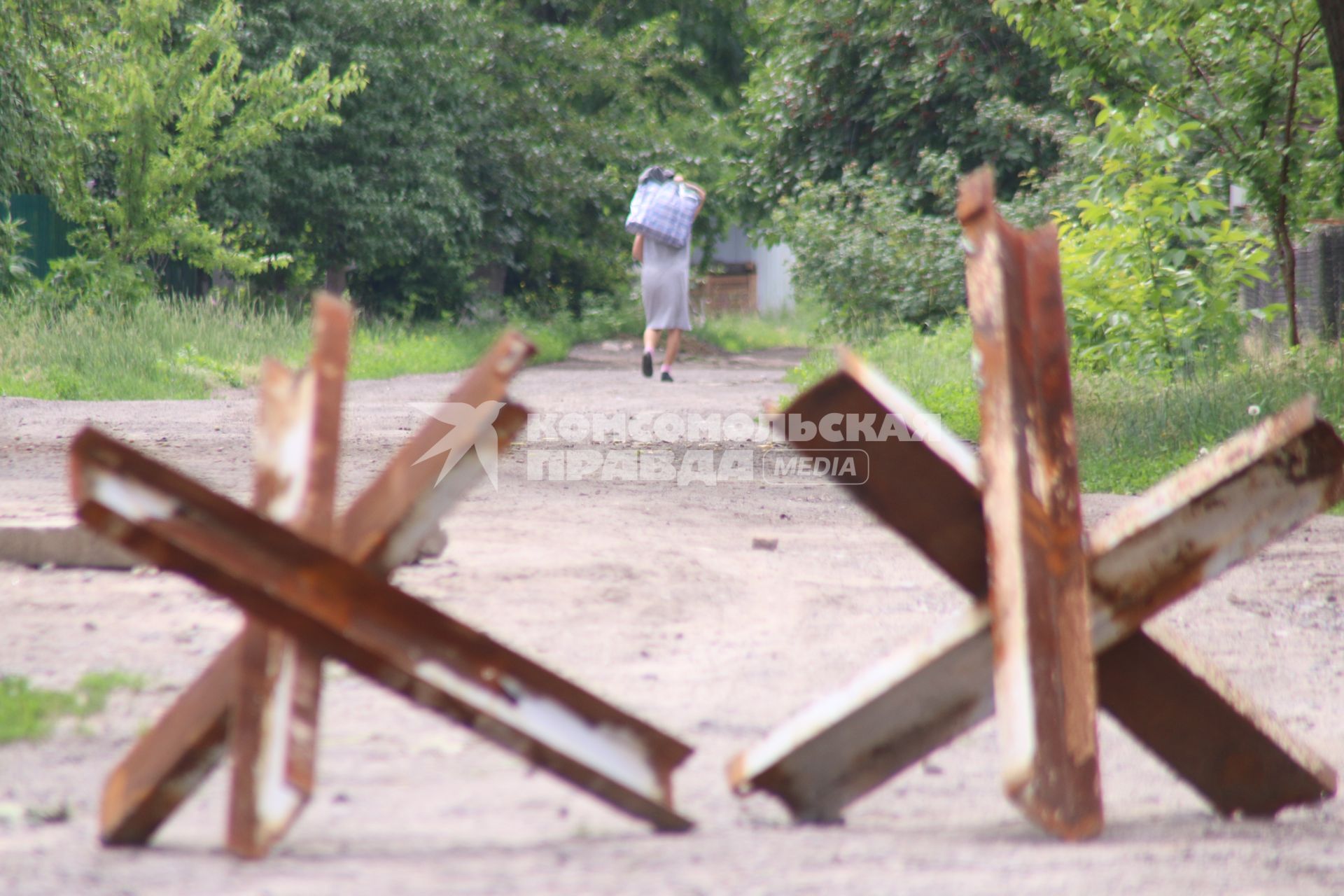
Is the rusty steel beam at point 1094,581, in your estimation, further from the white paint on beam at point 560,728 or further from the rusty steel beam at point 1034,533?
the white paint on beam at point 560,728

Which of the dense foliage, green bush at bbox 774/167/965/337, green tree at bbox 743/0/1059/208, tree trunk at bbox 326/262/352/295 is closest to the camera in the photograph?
green bush at bbox 774/167/965/337

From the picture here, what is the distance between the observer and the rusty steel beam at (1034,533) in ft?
5.98

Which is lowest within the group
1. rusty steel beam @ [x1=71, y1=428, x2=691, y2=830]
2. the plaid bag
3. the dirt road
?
the dirt road

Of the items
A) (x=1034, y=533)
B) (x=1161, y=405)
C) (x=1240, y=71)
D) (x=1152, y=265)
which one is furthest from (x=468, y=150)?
(x=1034, y=533)

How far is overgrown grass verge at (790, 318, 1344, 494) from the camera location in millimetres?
6398

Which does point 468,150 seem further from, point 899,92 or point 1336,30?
point 1336,30

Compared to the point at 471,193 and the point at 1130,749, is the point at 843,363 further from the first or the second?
the point at 471,193

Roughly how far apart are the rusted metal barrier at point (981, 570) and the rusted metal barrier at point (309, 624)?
285 millimetres

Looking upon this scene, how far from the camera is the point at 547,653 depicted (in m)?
3.19

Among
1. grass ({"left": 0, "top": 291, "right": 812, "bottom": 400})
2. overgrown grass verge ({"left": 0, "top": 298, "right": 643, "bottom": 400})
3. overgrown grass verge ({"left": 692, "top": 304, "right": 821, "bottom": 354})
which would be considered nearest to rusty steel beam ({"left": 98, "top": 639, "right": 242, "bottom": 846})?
overgrown grass verge ({"left": 0, "top": 298, "right": 643, "bottom": 400})

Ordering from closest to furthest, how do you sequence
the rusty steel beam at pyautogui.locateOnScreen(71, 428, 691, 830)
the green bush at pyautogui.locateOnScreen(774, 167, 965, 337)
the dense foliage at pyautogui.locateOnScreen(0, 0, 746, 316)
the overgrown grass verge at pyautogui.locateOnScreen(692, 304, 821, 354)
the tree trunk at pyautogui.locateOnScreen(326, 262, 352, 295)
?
the rusty steel beam at pyautogui.locateOnScreen(71, 428, 691, 830), the green bush at pyautogui.locateOnScreen(774, 167, 965, 337), the dense foliage at pyautogui.locateOnScreen(0, 0, 746, 316), the tree trunk at pyautogui.locateOnScreen(326, 262, 352, 295), the overgrown grass verge at pyautogui.locateOnScreen(692, 304, 821, 354)

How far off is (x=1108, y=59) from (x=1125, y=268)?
143cm

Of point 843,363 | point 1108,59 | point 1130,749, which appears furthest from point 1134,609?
point 1108,59

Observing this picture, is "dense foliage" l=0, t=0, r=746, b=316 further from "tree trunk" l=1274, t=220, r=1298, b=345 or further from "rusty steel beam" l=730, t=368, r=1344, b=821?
"rusty steel beam" l=730, t=368, r=1344, b=821
